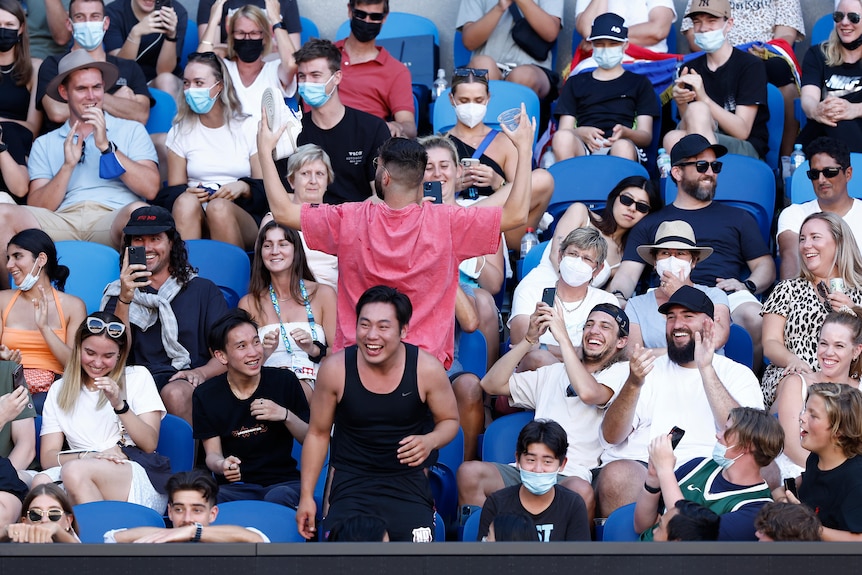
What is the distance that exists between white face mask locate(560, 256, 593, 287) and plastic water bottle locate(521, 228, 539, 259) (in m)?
0.93

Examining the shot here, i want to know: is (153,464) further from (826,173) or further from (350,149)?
(826,173)

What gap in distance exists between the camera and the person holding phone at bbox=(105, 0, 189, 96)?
7953 millimetres

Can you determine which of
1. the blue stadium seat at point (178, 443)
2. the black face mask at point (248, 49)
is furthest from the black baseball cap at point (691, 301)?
the black face mask at point (248, 49)

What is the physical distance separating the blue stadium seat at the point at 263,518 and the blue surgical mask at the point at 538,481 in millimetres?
830

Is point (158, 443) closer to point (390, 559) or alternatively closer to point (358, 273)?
point (358, 273)

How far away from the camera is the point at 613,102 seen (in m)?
7.43

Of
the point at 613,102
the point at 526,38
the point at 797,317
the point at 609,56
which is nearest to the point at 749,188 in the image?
the point at 613,102

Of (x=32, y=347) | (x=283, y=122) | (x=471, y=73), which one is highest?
(x=471, y=73)

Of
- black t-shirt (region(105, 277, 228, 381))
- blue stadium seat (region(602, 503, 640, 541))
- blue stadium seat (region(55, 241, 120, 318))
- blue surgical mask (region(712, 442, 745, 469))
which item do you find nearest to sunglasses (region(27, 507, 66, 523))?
black t-shirt (region(105, 277, 228, 381))

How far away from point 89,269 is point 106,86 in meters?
1.35

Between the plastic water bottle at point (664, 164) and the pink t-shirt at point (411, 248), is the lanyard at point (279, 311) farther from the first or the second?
the plastic water bottle at point (664, 164)

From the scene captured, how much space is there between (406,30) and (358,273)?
13.4ft

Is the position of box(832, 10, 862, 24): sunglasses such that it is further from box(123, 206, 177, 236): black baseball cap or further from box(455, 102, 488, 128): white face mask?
box(123, 206, 177, 236): black baseball cap

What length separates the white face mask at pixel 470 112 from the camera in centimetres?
688
